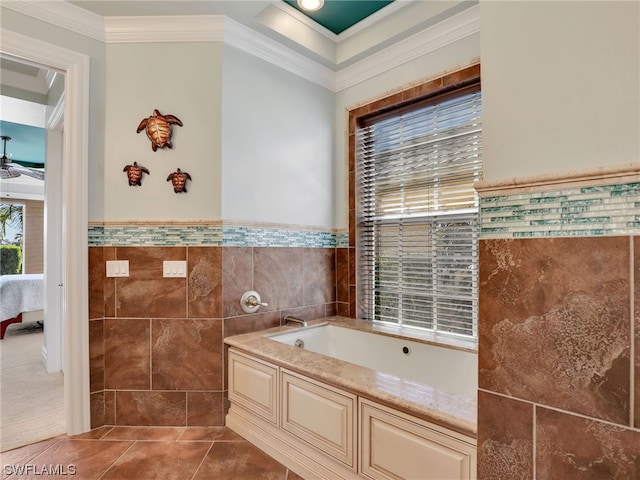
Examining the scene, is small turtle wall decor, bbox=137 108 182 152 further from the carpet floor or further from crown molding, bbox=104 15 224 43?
the carpet floor

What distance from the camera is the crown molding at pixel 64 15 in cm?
194

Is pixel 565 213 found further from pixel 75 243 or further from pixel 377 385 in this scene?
pixel 75 243

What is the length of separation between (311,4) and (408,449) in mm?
2524

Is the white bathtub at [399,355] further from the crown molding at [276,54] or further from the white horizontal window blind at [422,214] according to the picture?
the crown molding at [276,54]

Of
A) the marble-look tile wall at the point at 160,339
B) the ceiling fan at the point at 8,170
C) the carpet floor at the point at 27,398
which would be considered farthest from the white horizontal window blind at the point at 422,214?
the ceiling fan at the point at 8,170

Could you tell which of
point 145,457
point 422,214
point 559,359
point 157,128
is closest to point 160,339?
point 145,457

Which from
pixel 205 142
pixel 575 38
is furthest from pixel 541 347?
pixel 205 142

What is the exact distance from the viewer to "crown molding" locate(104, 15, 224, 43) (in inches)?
86.6

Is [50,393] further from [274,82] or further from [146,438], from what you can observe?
[274,82]

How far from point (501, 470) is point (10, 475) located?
2.26 metres

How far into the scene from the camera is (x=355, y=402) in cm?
153

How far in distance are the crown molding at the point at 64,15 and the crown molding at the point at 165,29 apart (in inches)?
2.4

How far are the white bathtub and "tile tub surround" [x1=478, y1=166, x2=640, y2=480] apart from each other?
1.02m

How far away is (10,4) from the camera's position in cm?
191
